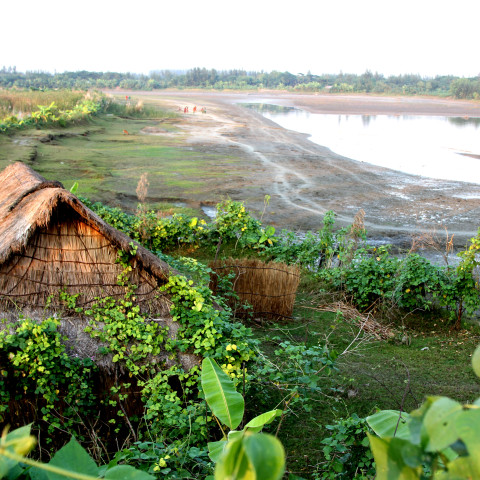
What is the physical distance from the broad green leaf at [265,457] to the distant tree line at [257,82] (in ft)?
193

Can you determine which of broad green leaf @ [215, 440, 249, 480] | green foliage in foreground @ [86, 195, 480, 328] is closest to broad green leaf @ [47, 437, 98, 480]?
broad green leaf @ [215, 440, 249, 480]

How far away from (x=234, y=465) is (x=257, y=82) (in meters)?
91.5

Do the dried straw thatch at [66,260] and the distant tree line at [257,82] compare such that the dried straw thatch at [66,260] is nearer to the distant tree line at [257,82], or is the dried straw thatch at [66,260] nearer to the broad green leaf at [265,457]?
the broad green leaf at [265,457]

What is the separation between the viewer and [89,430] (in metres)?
4.02

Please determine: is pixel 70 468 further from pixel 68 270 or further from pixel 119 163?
pixel 119 163

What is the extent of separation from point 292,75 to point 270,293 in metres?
92.1

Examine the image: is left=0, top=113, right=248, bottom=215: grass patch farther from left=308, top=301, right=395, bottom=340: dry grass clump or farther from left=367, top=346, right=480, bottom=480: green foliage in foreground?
left=367, top=346, right=480, bottom=480: green foliage in foreground

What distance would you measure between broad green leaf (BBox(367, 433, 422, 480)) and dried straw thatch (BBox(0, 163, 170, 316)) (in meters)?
3.68

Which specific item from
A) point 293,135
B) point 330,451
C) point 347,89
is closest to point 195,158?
point 293,135

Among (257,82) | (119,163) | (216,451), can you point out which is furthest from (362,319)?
(257,82)

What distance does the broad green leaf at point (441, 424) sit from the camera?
0.71 metres

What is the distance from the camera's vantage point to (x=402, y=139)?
27828 millimetres

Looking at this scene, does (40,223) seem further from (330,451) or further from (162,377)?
(330,451)

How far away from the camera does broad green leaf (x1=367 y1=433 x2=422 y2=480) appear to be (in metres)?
0.76
